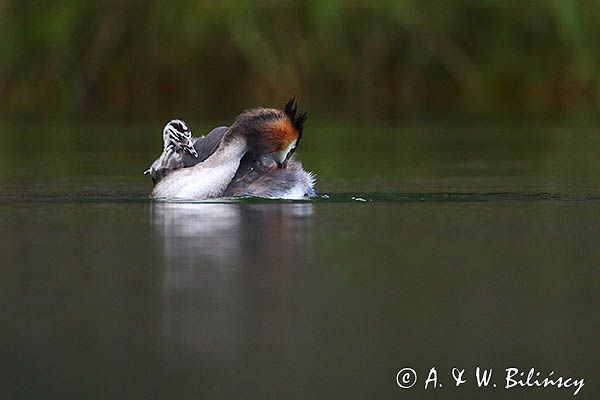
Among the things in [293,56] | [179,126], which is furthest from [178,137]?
[293,56]

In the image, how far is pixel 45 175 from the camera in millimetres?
10695

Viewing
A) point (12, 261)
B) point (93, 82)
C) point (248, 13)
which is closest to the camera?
point (12, 261)

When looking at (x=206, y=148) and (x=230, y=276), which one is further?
(x=206, y=148)

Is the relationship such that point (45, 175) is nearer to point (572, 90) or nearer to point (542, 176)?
point (542, 176)

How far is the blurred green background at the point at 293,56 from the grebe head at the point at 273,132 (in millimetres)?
8100

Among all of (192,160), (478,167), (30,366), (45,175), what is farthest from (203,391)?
(478,167)

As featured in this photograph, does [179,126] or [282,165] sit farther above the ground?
[179,126]

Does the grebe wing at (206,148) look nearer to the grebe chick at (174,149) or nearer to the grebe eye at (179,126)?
the grebe chick at (174,149)

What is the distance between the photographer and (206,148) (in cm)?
957

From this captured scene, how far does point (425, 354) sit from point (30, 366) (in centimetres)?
124

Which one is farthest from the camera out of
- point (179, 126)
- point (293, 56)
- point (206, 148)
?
point (293, 56)

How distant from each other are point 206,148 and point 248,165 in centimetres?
35

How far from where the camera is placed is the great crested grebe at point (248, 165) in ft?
29.3

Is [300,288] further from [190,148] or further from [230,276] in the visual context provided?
[190,148]
